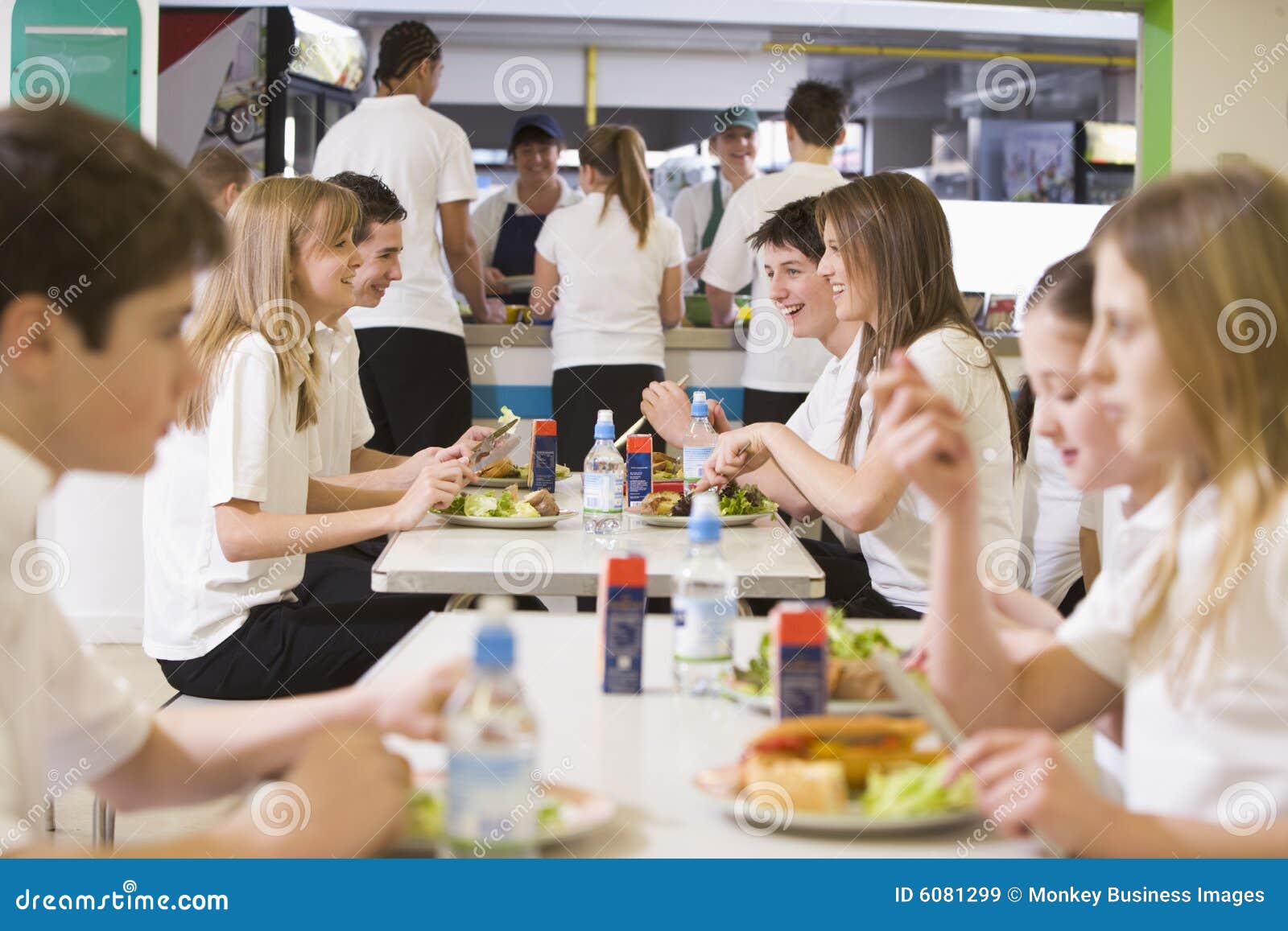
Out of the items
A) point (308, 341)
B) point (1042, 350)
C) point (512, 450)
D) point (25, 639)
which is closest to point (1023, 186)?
point (512, 450)

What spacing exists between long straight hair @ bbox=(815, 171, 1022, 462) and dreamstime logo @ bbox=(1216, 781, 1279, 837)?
147cm

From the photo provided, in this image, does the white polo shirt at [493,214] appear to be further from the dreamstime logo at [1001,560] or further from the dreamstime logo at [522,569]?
the dreamstime logo at [522,569]

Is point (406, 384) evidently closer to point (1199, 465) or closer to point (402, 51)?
point (402, 51)

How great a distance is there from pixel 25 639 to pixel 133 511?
3.60 m

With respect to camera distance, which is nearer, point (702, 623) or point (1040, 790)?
point (1040, 790)

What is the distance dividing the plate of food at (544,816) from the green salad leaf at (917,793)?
0.20 meters

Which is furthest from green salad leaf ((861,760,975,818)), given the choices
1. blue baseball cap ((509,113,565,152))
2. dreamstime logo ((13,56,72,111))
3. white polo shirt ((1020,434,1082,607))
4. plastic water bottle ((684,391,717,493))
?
blue baseball cap ((509,113,565,152))

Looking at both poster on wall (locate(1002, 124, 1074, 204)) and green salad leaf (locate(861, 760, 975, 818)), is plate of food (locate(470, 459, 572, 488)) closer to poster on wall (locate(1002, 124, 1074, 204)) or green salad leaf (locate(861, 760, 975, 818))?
green salad leaf (locate(861, 760, 975, 818))

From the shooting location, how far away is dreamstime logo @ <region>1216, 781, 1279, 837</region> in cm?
96

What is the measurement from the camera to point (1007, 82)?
26.7 feet

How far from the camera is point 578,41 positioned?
22.7 feet

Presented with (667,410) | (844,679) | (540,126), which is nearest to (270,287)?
(667,410)

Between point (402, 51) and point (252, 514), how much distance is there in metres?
2.39

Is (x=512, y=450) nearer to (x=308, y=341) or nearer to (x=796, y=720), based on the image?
(x=308, y=341)
